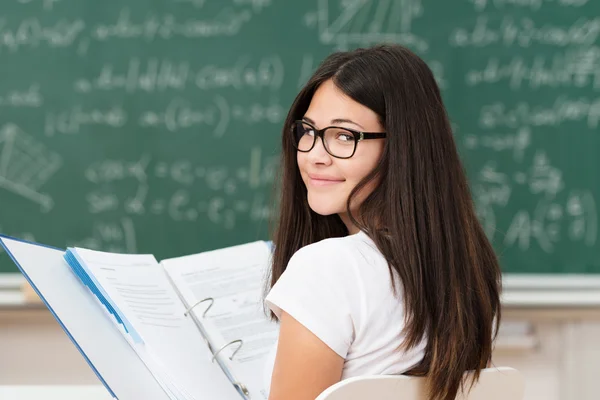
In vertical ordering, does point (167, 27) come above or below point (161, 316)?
above

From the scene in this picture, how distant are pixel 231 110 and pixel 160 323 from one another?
1.40m

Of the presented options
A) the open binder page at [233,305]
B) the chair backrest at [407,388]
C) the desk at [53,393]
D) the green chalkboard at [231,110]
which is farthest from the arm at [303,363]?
the green chalkboard at [231,110]

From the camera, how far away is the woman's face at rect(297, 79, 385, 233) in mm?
1234

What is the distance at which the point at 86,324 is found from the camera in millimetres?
1174

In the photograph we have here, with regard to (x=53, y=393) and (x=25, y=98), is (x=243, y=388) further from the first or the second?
(x=25, y=98)

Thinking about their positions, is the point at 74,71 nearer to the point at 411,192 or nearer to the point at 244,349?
the point at 244,349

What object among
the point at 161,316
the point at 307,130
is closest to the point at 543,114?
the point at 307,130

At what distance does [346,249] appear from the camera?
1126 mm

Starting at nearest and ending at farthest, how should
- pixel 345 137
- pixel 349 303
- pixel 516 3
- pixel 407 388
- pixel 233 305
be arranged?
pixel 407 388 → pixel 349 303 → pixel 345 137 → pixel 233 305 → pixel 516 3

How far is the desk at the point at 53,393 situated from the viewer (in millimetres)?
1544

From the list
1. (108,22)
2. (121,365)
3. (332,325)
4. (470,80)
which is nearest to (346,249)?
(332,325)

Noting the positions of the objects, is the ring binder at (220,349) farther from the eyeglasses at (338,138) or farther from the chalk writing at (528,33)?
the chalk writing at (528,33)

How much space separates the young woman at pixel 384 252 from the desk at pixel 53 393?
604 millimetres

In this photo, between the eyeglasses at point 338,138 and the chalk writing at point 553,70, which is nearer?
the eyeglasses at point 338,138
